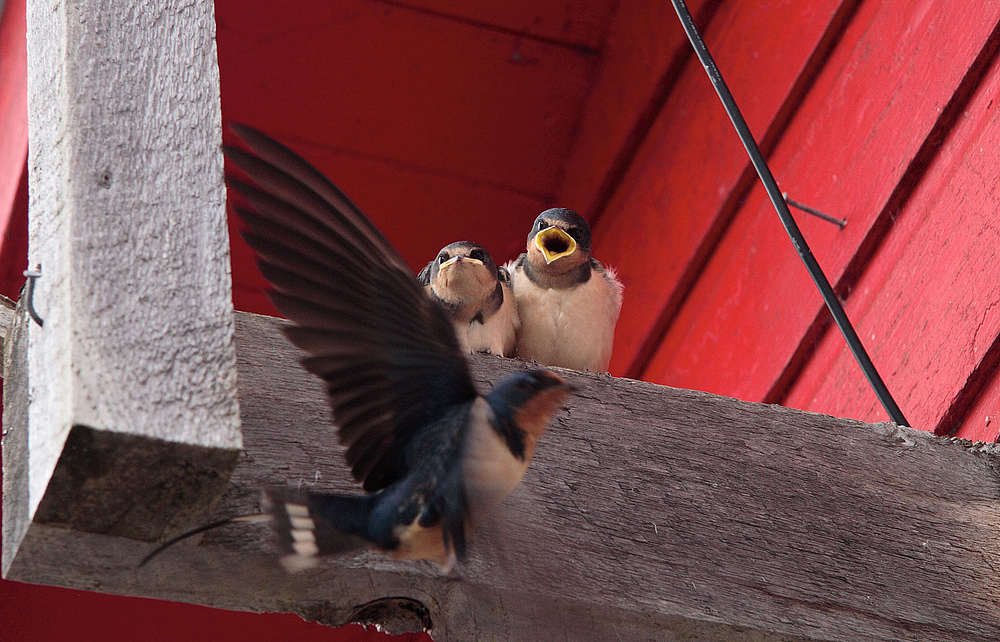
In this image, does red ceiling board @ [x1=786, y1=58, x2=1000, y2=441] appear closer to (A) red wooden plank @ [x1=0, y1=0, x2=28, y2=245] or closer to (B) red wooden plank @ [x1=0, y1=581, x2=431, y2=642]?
(B) red wooden plank @ [x1=0, y1=581, x2=431, y2=642]

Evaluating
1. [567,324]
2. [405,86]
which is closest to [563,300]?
[567,324]

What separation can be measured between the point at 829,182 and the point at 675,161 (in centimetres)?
55

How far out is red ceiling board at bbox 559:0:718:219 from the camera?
105 inches

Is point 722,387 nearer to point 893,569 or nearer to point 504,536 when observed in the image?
point 893,569

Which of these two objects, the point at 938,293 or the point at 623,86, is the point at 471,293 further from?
the point at 623,86

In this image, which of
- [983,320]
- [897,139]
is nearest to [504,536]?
[983,320]

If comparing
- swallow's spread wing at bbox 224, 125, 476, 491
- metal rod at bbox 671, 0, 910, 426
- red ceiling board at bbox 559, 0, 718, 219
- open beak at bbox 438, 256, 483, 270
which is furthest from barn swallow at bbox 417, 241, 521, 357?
red ceiling board at bbox 559, 0, 718, 219

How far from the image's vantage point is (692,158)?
103 inches

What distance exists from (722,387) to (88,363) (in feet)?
5.78

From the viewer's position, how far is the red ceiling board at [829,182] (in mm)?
1941

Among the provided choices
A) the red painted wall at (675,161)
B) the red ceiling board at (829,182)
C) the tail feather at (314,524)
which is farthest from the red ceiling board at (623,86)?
the tail feather at (314,524)

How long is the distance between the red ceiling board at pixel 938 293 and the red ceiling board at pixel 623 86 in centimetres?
90

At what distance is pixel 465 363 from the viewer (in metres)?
0.90

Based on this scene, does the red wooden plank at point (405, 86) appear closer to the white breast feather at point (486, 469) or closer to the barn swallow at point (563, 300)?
the barn swallow at point (563, 300)
